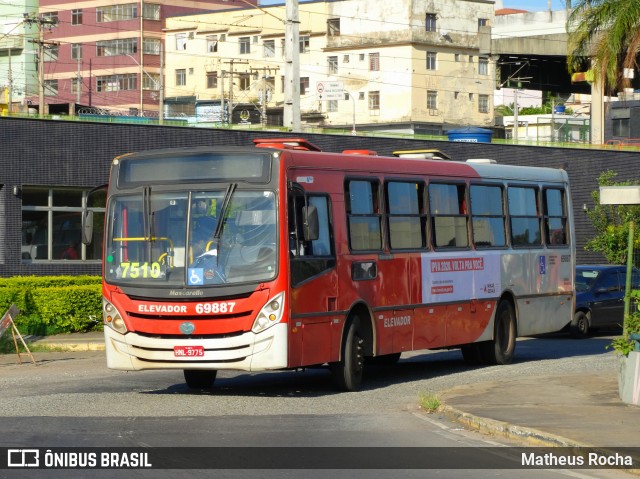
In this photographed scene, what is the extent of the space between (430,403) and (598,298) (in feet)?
→ 48.4

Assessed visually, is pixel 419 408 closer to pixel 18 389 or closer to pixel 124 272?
pixel 124 272

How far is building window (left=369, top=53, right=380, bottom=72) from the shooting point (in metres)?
90.1

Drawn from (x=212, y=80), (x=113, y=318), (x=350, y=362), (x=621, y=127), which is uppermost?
(x=212, y=80)

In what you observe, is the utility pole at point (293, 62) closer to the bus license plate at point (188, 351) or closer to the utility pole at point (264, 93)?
the bus license plate at point (188, 351)

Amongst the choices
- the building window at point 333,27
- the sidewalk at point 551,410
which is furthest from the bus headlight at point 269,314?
the building window at point 333,27

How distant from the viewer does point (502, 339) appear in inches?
821

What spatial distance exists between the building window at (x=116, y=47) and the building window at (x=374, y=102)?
2091 cm

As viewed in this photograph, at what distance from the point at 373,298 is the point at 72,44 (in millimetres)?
89552

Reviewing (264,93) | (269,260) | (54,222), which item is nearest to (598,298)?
(54,222)

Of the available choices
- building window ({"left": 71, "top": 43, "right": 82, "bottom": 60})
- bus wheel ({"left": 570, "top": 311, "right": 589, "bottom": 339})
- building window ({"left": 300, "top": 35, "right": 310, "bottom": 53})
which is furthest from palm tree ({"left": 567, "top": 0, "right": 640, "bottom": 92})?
building window ({"left": 71, "top": 43, "right": 82, "bottom": 60})

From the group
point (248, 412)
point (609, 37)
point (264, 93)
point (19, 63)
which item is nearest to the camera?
point (248, 412)

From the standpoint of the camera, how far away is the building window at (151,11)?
328 feet

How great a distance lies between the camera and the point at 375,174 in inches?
688

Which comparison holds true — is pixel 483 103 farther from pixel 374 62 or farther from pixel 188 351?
pixel 188 351
